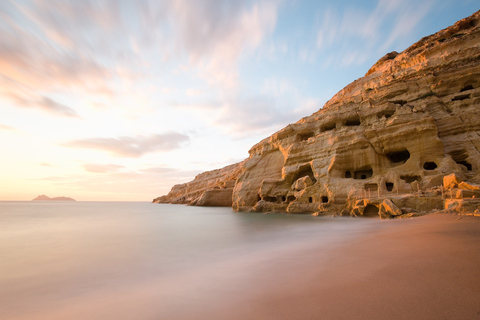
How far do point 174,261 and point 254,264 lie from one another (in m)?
2.61

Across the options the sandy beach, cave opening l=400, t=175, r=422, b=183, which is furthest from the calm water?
cave opening l=400, t=175, r=422, b=183

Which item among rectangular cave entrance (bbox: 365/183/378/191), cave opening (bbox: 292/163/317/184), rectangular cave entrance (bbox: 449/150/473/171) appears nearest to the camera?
rectangular cave entrance (bbox: 449/150/473/171)

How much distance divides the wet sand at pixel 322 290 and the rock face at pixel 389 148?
9627 mm

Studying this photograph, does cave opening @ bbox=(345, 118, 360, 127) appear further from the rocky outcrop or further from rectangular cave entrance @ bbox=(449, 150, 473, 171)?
the rocky outcrop

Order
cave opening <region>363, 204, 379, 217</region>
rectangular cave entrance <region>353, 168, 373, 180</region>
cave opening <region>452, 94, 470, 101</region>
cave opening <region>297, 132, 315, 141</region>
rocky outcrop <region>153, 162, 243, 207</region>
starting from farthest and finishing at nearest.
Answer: rocky outcrop <region>153, 162, 243, 207</region>
cave opening <region>297, 132, 315, 141</region>
rectangular cave entrance <region>353, 168, 373, 180</region>
cave opening <region>452, 94, 470, 101</region>
cave opening <region>363, 204, 379, 217</region>

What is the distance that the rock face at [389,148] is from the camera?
14184 mm

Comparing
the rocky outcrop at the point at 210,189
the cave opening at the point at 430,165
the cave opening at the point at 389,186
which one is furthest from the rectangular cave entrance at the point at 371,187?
the rocky outcrop at the point at 210,189

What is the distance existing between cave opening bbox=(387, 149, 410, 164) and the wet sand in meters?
15.0

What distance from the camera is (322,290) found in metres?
3.05

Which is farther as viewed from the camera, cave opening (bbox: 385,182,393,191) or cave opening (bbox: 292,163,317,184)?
cave opening (bbox: 292,163,317,184)

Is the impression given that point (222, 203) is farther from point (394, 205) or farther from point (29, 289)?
point (29, 289)

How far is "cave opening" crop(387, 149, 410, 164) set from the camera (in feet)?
58.2

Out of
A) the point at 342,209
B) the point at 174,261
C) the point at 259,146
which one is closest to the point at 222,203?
the point at 259,146

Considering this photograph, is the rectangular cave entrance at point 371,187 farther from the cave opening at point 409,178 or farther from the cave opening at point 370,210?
the cave opening at point 409,178
